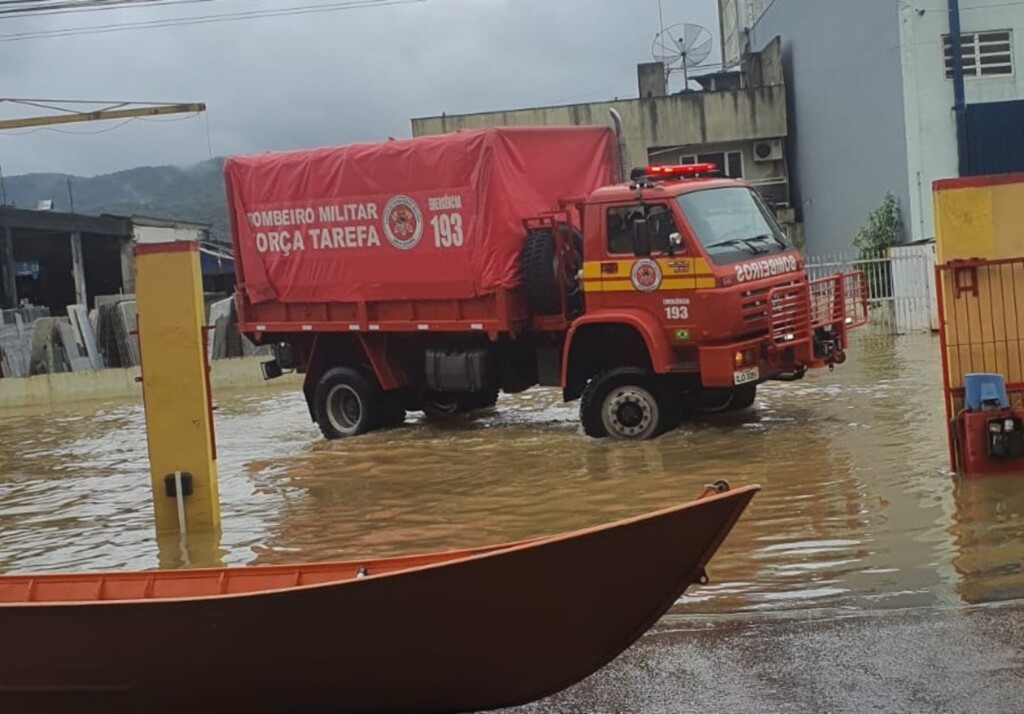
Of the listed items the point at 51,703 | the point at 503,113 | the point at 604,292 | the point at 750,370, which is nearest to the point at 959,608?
the point at 51,703

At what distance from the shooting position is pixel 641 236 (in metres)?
12.8

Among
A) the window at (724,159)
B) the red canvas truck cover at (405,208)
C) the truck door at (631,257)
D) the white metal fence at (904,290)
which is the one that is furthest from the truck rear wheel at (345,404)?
the window at (724,159)

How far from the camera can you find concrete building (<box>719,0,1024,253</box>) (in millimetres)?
25234

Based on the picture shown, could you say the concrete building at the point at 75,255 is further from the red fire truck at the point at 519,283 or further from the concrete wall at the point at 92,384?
the red fire truck at the point at 519,283

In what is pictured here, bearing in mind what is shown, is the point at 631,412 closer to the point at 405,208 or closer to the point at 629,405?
the point at 629,405

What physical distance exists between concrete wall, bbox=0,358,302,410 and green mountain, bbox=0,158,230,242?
1289 inches

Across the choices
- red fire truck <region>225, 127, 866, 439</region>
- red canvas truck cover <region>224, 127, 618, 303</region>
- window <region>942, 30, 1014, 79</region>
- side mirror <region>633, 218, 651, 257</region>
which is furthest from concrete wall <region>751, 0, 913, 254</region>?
side mirror <region>633, 218, 651, 257</region>

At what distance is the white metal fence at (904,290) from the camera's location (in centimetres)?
2211

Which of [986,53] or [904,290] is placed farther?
[986,53]

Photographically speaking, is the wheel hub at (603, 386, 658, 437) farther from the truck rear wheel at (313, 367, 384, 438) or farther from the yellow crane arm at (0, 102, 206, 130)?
the yellow crane arm at (0, 102, 206, 130)

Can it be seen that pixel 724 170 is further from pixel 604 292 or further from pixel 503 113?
pixel 604 292

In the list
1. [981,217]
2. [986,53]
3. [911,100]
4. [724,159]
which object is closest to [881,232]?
[911,100]

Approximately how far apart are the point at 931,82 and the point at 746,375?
614 inches

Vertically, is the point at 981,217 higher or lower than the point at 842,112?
lower
